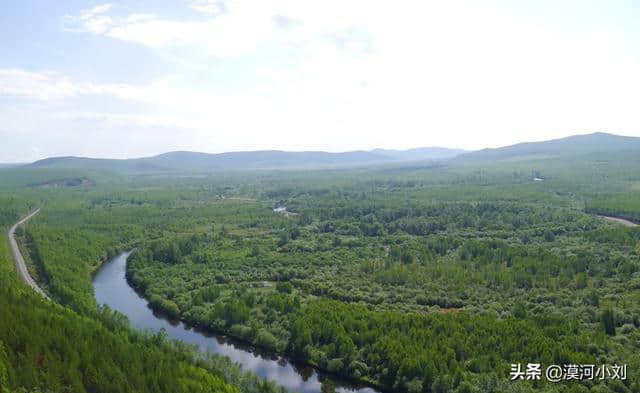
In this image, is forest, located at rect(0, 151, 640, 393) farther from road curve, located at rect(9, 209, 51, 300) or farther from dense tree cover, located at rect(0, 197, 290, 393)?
road curve, located at rect(9, 209, 51, 300)

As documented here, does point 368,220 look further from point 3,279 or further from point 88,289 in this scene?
point 3,279

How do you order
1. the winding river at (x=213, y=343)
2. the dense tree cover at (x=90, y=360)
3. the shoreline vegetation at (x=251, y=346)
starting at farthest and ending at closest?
the winding river at (x=213, y=343) < the shoreline vegetation at (x=251, y=346) < the dense tree cover at (x=90, y=360)

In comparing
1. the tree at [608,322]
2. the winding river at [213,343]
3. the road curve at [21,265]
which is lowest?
the winding river at [213,343]

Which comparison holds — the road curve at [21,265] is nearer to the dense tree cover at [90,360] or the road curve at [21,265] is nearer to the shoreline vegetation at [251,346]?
the shoreline vegetation at [251,346]

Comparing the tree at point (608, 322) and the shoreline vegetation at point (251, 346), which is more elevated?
the tree at point (608, 322)

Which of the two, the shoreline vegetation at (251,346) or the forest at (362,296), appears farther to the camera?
the shoreline vegetation at (251,346)

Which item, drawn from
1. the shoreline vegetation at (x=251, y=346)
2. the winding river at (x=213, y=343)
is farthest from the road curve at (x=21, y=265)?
the shoreline vegetation at (x=251, y=346)

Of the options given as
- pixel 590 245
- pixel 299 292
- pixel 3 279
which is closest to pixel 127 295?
pixel 3 279
